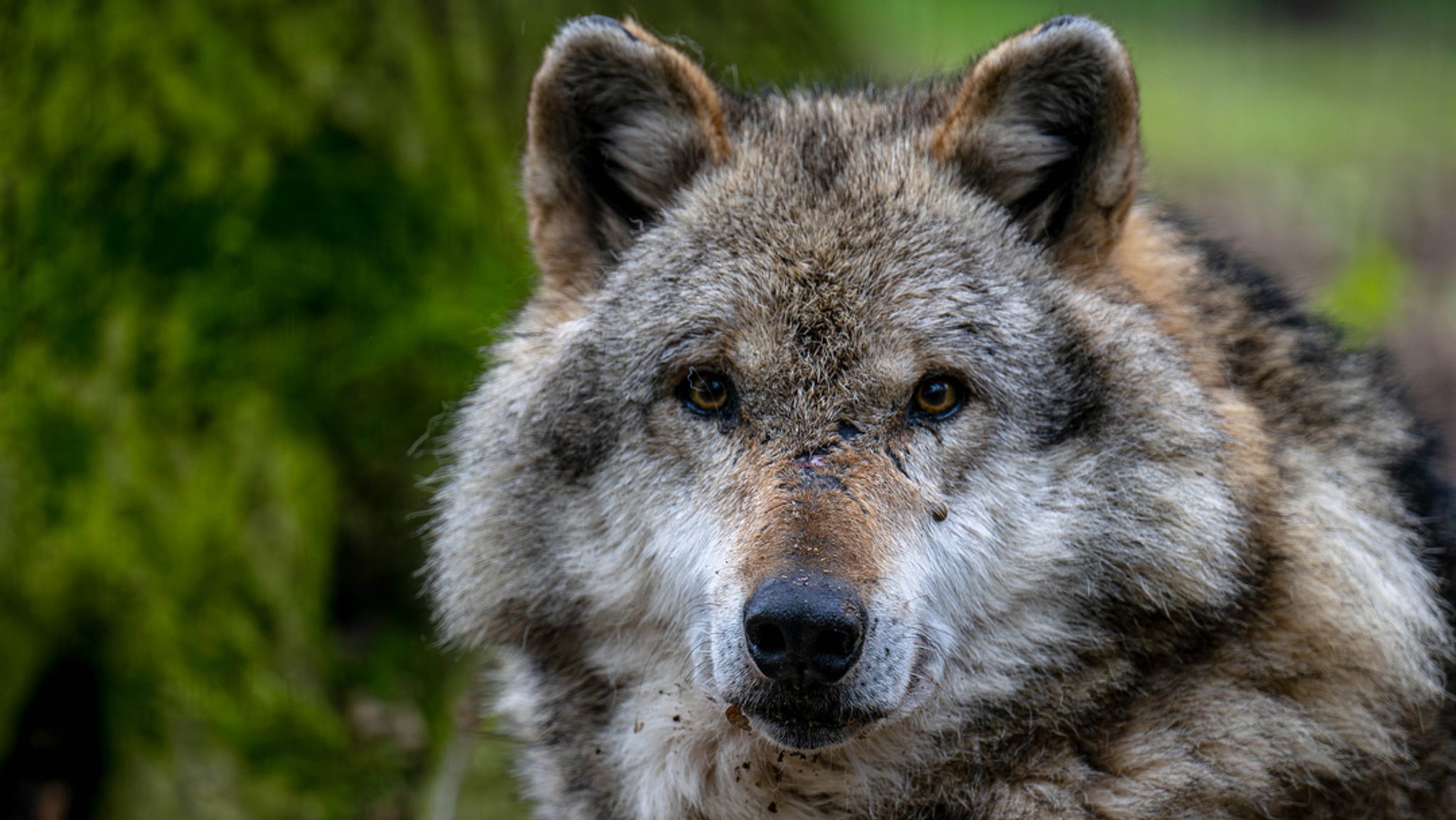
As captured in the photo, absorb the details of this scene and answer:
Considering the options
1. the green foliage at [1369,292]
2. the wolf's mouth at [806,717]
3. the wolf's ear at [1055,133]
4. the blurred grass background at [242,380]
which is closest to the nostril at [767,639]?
the wolf's mouth at [806,717]

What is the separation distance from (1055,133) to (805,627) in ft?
5.96

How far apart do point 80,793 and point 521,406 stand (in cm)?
310

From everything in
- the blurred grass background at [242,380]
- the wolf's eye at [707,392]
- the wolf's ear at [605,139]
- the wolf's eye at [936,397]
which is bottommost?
the blurred grass background at [242,380]

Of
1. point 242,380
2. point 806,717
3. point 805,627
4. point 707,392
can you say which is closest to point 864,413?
point 707,392

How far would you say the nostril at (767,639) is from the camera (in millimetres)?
3295

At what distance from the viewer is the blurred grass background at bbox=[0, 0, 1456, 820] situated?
5688 mm

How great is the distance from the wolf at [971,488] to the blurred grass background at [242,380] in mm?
1109

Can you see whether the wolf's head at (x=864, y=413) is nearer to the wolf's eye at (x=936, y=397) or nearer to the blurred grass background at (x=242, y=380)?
the wolf's eye at (x=936, y=397)

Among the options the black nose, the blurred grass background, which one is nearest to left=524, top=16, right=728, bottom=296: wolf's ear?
the blurred grass background

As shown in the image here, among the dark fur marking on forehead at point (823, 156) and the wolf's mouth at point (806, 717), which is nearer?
the wolf's mouth at point (806, 717)

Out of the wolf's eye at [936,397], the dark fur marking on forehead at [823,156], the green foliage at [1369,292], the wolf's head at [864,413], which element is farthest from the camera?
the green foliage at [1369,292]

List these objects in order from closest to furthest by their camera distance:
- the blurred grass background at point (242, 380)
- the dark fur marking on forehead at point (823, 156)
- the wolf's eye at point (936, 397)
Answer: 1. the wolf's eye at point (936, 397)
2. the dark fur marking on forehead at point (823, 156)
3. the blurred grass background at point (242, 380)

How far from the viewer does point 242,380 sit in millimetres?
5992

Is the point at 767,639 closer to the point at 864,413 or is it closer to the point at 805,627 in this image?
the point at 805,627
